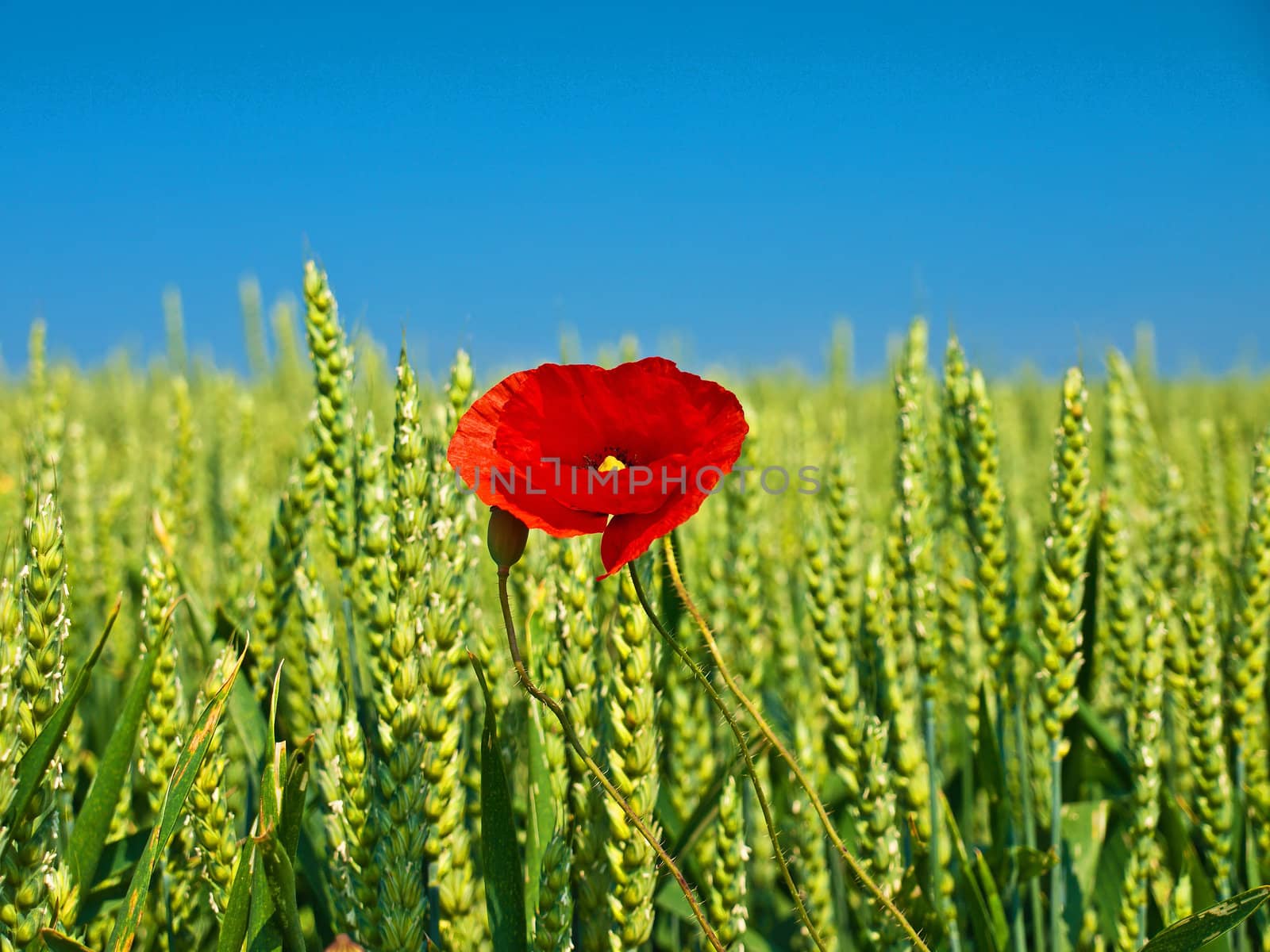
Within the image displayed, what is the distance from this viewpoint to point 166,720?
3.69 ft

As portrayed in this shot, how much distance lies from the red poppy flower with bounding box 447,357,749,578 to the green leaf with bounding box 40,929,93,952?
575 millimetres

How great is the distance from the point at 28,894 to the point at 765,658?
1388 mm

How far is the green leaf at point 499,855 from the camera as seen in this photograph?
35.7 inches

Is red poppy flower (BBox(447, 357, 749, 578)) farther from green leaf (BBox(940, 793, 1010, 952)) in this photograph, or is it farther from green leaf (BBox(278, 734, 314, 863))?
green leaf (BBox(940, 793, 1010, 952))

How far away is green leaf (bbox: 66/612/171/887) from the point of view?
106cm

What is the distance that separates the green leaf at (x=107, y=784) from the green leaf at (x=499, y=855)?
451mm

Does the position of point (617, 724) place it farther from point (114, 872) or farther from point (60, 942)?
point (114, 872)

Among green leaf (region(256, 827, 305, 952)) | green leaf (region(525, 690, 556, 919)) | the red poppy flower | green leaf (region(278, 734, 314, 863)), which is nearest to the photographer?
the red poppy flower

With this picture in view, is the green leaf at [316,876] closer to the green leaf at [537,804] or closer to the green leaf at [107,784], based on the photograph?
the green leaf at [107,784]

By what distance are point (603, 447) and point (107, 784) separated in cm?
77

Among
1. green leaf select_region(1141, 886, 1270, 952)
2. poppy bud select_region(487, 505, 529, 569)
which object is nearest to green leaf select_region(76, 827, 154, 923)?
poppy bud select_region(487, 505, 529, 569)

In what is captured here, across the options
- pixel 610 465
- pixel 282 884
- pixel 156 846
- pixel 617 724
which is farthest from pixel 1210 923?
pixel 156 846

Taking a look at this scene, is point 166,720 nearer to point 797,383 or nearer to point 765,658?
point 765,658

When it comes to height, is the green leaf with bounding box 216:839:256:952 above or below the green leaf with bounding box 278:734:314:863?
below
